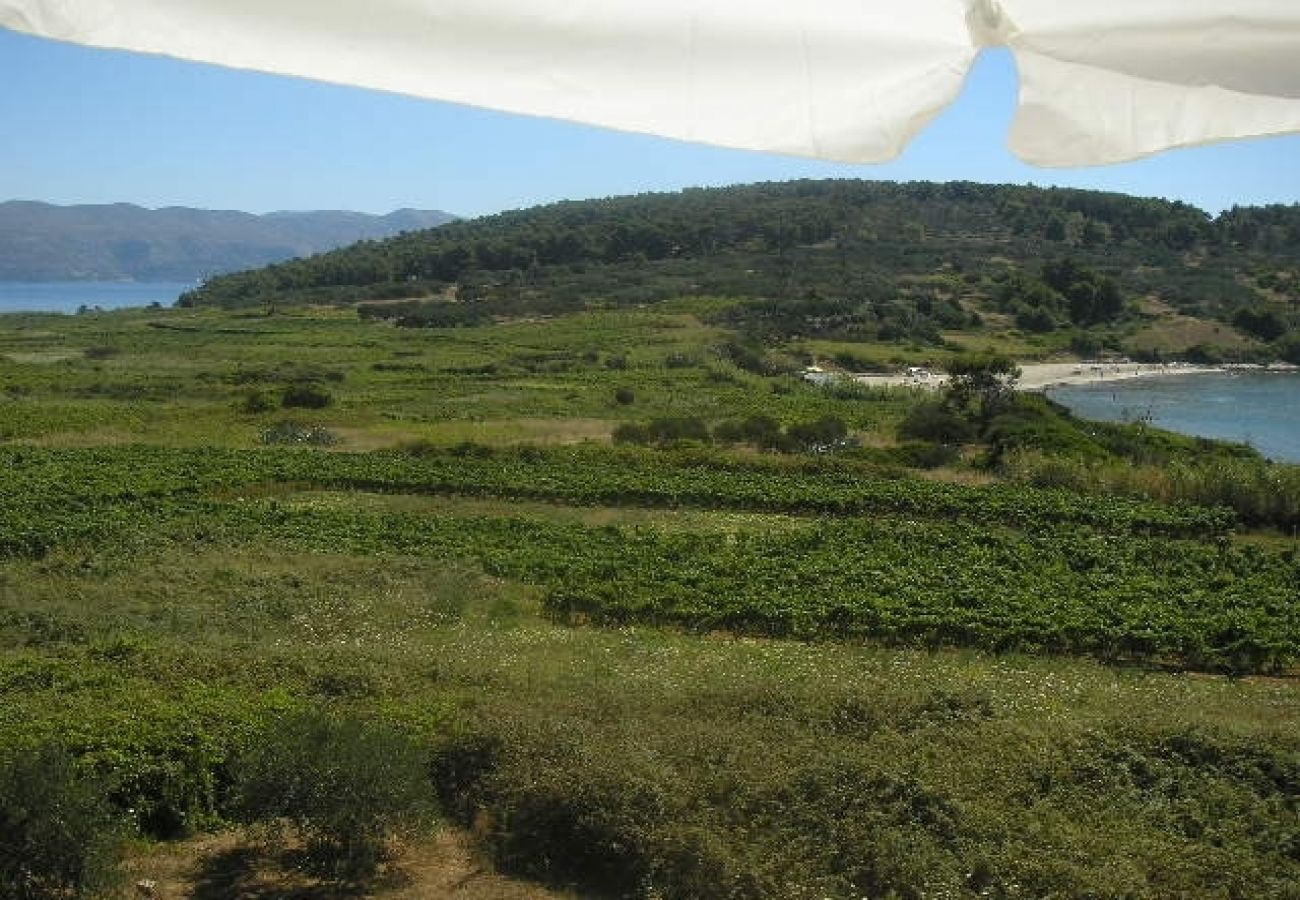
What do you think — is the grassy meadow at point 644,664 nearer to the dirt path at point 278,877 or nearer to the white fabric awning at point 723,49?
the dirt path at point 278,877

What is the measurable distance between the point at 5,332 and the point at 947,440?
67220mm

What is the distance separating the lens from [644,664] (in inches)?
556

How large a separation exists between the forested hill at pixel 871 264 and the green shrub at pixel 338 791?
66187 mm

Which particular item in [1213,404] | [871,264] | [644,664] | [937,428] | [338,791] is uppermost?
[871,264]

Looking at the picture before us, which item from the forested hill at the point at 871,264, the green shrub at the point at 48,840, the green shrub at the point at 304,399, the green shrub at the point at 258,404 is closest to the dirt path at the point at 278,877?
the green shrub at the point at 48,840

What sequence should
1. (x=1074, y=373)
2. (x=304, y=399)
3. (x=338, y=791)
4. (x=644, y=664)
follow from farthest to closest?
(x=1074, y=373), (x=304, y=399), (x=644, y=664), (x=338, y=791)

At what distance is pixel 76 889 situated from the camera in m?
7.80

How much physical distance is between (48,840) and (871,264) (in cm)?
9621

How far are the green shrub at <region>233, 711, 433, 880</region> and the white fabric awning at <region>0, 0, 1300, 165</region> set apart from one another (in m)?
7.26

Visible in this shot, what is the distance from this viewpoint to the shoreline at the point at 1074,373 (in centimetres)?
6147

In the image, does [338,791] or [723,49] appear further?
[338,791]

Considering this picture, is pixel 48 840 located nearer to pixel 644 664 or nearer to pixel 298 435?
pixel 644 664

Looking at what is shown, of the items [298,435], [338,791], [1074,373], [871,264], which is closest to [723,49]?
[338,791]

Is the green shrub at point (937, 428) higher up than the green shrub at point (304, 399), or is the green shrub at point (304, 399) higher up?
the green shrub at point (304, 399)
